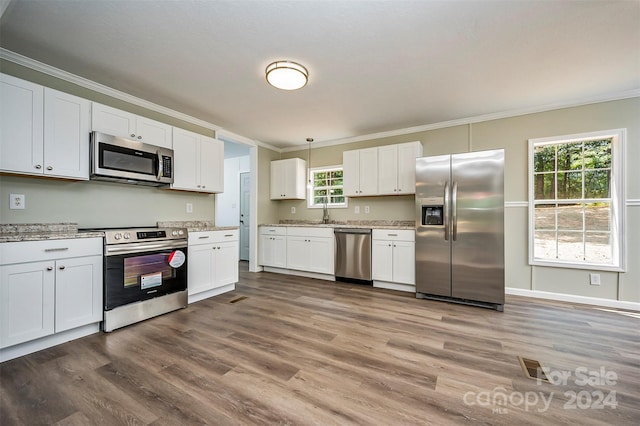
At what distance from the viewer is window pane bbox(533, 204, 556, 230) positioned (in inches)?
141

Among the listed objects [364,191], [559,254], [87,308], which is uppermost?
[364,191]

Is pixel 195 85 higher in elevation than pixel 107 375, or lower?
higher

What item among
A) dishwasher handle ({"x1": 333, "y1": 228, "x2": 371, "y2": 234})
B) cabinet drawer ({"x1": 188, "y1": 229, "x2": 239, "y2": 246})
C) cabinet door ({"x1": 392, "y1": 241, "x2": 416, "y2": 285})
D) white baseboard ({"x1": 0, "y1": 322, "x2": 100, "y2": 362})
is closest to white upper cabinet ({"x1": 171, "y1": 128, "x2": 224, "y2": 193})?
cabinet drawer ({"x1": 188, "y1": 229, "x2": 239, "y2": 246})

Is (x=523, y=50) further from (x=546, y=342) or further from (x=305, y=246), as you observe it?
(x=305, y=246)

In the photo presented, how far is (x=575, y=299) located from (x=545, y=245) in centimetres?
71

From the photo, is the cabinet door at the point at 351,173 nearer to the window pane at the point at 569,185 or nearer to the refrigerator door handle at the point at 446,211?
the refrigerator door handle at the point at 446,211

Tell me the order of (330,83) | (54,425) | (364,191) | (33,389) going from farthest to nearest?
(364,191)
(330,83)
(33,389)
(54,425)

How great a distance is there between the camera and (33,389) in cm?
166

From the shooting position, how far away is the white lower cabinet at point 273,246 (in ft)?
16.1

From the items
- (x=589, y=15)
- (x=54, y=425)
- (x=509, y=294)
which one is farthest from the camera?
(x=509, y=294)

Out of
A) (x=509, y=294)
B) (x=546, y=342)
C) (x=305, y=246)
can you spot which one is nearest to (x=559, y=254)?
(x=509, y=294)

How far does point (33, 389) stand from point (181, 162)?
2.50 meters

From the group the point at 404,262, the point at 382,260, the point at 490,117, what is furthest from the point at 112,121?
the point at 490,117

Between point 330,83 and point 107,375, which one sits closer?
point 107,375
